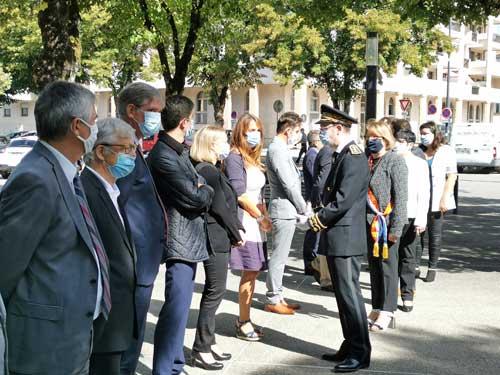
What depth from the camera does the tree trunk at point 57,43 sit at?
10.4 meters

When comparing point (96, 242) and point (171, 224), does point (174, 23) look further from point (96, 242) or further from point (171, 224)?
point (96, 242)

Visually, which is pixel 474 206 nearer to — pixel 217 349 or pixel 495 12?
pixel 495 12

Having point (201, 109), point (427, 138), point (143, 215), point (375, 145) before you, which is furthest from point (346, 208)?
point (201, 109)

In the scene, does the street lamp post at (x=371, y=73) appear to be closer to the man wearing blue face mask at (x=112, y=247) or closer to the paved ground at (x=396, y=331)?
the paved ground at (x=396, y=331)

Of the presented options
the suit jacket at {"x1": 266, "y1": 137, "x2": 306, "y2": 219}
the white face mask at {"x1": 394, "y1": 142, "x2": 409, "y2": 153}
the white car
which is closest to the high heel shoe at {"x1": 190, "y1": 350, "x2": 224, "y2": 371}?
the suit jacket at {"x1": 266, "y1": 137, "x2": 306, "y2": 219}

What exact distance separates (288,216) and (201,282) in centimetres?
210

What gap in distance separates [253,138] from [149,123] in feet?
6.74

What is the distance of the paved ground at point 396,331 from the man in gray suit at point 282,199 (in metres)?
0.26

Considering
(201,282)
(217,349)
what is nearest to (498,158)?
(201,282)

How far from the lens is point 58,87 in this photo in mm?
3162

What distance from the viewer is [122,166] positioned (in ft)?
12.8

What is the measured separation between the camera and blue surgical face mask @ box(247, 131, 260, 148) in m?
6.55

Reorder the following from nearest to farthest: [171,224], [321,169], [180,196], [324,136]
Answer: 1. [180,196]
2. [171,224]
3. [324,136]
4. [321,169]

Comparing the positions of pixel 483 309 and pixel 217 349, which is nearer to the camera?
pixel 217 349
